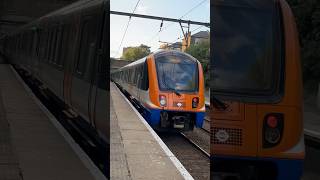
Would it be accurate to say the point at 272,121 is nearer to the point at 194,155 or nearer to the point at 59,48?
the point at 194,155

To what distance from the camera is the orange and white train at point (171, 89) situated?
132 centimetres

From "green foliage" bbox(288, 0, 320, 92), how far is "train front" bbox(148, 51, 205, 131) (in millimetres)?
444

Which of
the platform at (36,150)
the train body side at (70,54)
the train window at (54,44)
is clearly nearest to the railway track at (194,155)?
the train body side at (70,54)

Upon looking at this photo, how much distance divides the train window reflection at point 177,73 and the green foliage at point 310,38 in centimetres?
44

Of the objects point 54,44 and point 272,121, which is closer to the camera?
point 272,121

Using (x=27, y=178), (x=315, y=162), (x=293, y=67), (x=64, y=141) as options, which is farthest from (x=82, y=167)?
(x=293, y=67)

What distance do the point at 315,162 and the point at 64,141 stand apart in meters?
4.20

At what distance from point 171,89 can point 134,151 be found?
256 mm

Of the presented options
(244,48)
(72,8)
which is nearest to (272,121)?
(244,48)

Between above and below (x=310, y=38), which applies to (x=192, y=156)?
below

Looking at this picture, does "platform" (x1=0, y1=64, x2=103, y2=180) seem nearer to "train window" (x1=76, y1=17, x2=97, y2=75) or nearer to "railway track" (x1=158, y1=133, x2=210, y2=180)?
"train window" (x1=76, y1=17, x2=97, y2=75)

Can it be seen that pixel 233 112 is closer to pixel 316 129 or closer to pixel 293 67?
pixel 293 67

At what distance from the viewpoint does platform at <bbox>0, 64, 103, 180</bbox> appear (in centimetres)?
459

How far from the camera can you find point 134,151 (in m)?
1.57
